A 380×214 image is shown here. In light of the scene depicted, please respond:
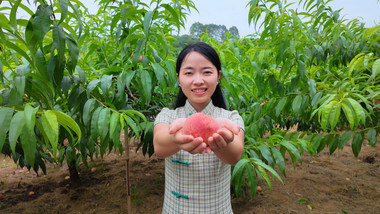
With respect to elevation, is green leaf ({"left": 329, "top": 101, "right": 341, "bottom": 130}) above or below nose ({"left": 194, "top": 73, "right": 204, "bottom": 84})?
below

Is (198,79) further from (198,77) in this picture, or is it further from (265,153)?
(265,153)

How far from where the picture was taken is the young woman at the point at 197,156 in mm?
987

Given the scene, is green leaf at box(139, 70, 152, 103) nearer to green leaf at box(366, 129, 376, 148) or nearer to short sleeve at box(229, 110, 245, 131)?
short sleeve at box(229, 110, 245, 131)

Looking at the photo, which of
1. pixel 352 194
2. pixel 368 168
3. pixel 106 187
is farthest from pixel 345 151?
pixel 106 187

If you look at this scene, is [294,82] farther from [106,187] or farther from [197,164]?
[106,187]

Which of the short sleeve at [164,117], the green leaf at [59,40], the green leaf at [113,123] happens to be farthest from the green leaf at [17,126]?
the short sleeve at [164,117]

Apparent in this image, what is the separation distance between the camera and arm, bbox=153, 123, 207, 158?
71cm

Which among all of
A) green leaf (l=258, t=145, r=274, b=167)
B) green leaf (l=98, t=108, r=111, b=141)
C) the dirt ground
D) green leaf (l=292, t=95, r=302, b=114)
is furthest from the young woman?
the dirt ground

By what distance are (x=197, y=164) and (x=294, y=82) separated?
3.51ft

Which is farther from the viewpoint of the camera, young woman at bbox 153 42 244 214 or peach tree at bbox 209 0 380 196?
peach tree at bbox 209 0 380 196

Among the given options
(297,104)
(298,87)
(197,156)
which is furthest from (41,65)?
(298,87)

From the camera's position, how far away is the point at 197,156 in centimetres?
110

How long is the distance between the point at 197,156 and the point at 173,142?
A: 317mm

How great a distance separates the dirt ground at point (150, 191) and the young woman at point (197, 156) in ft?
5.86
